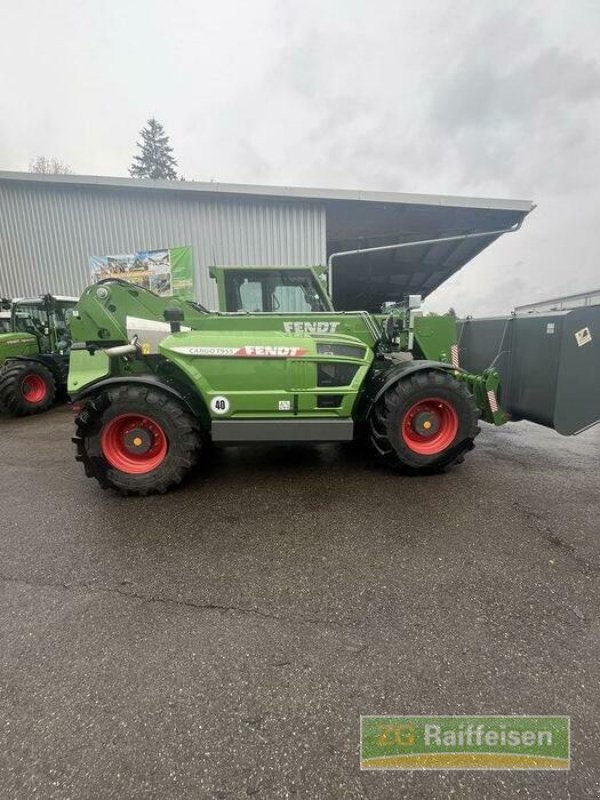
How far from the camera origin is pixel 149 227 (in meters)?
10.6

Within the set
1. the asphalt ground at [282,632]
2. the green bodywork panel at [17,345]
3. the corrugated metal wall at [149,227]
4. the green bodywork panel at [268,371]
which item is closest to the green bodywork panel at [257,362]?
the green bodywork panel at [268,371]

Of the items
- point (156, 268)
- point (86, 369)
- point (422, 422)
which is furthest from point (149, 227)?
point (422, 422)

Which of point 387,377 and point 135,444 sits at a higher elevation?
point 387,377

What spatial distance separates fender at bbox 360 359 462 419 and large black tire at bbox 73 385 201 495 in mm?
1763

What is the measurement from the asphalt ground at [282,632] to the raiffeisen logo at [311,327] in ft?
6.05

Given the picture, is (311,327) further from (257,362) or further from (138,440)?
(138,440)

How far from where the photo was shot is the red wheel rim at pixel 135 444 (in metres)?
3.53

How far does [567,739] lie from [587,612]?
85cm

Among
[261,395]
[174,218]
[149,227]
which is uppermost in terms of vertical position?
[174,218]

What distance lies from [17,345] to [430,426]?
27.3 feet

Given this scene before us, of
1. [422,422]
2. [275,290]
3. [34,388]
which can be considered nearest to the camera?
[422,422]

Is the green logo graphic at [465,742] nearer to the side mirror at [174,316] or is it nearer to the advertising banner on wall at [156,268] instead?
the side mirror at [174,316]

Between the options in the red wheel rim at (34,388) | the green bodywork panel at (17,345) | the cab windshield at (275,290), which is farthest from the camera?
the red wheel rim at (34,388)

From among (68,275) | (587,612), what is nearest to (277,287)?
(587,612)
